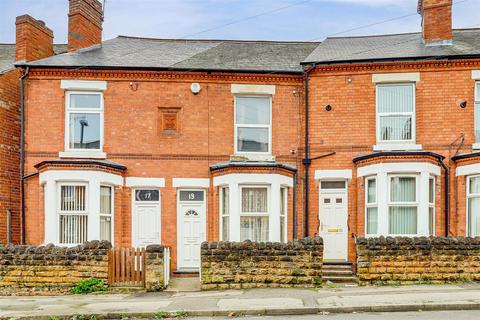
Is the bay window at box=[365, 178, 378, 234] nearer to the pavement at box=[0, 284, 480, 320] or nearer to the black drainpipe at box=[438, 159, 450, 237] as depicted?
the black drainpipe at box=[438, 159, 450, 237]

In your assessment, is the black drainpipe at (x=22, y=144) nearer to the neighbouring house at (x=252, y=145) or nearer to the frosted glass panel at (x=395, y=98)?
the neighbouring house at (x=252, y=145)

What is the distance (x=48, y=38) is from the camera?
831 inches

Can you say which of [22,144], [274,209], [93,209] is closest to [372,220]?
[274,209]

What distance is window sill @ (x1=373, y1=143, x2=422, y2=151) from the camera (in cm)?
1819

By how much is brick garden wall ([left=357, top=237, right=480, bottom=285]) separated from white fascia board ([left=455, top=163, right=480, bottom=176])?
10.8 feet

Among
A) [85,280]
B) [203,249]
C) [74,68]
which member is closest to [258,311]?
[203,249]

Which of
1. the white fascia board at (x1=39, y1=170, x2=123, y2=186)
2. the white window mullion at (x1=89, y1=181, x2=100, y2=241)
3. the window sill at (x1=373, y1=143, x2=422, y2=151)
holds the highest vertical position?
the window sill at (x1=373, y1=143, x2=422, y2=151)

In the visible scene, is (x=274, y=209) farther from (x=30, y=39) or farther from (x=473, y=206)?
(x=30, y=39)

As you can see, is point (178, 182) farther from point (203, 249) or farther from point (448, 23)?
point (448, 23)

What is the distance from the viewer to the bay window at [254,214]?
18.2m

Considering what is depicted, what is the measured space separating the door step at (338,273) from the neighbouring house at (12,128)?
9.79m

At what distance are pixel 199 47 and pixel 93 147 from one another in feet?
19.1

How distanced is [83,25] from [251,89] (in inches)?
254

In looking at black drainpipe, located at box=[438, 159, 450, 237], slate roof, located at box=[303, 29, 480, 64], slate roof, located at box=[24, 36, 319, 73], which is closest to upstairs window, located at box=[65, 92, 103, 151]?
slate roof, located at box=[24, 36, 319, 73]
